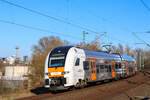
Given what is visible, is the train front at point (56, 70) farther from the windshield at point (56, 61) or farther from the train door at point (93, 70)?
the train door at point (93, 70)

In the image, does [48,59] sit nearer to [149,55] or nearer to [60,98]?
[60,98]

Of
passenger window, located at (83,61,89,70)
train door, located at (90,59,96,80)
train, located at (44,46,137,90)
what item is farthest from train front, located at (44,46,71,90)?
train door, located at (90,59,96,80)

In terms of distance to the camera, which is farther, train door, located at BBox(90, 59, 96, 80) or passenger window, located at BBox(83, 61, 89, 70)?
train door, located at BBox(90, 59, 96, 80)

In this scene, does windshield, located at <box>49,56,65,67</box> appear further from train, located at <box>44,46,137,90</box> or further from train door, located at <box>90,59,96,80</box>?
train door, located at <box>90,59,96,80</box>

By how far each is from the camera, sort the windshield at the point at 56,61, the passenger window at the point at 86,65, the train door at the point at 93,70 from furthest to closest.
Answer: the train door at the point at 93,70 → the passenger window at the point at 86,65 → the windshield at the point at 56,61

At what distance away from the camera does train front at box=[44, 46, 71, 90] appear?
49.2ft

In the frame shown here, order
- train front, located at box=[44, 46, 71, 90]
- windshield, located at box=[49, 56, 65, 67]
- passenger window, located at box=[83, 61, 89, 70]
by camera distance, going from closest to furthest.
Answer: train front, located at box=[44, 46, 71, 90] → windshield, located at box=[49, 56, 65, 67] → passenger window, located at box=[83, 61, 89, 70]

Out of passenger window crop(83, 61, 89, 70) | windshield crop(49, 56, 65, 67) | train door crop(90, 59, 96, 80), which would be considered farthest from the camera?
train door crop(90, 59, 96, 80)

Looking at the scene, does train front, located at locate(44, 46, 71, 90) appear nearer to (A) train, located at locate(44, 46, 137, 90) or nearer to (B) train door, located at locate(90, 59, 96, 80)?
(A) train, located at locate(44, 46, 137, 90)

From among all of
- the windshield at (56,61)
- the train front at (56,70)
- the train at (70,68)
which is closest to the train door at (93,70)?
the train at (70,68)

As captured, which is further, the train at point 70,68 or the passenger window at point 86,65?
the passenger window at point 86,65

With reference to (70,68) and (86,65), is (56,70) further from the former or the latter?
(86,65)

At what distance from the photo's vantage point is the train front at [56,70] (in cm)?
1500

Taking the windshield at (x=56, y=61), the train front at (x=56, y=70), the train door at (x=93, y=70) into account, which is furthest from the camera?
the train door at (x=93, y=70)
